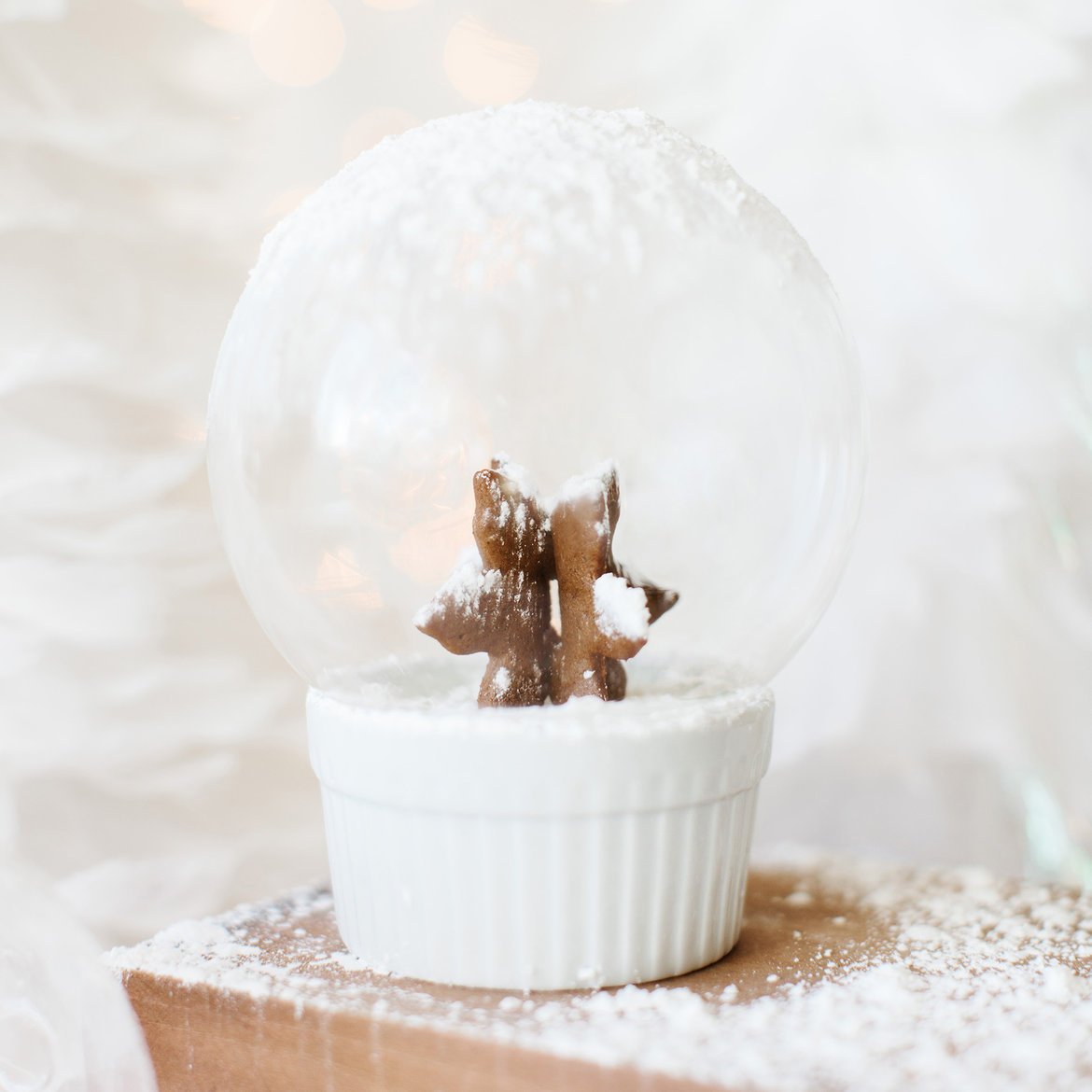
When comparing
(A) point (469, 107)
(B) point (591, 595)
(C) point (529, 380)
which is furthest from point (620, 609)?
(A) point (469, 107)

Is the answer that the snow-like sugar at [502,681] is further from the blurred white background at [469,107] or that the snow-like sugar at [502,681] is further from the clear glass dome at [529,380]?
the blurred white background at [469,107]

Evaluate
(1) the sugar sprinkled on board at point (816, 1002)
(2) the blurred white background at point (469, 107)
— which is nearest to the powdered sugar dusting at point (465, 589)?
(1) the sugar sprinkled on board at point (816, 1002)

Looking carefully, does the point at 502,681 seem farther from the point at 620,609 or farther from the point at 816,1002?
the point at 816,1002

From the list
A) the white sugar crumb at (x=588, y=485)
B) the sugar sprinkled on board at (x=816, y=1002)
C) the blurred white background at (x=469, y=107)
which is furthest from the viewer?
the blurred white background at (x=469, y=107)

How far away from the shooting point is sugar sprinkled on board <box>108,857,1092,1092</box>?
54cm

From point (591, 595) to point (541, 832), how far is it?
0.12 m

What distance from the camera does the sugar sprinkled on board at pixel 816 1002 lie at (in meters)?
0.54

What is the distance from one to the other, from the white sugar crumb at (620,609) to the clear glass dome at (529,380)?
0.08 metres

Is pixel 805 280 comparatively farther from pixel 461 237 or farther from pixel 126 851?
pixel 126 851

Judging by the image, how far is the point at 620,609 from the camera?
630 mm

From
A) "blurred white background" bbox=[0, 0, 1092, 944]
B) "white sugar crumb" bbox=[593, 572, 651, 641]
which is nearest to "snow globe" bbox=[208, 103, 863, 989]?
"white sugar crumb" bbox=[593, 572, 651, 641]

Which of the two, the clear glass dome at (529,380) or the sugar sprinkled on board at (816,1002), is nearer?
the sugar sprinkled on board at (816,1002)

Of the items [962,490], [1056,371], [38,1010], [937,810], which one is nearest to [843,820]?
[937,810]

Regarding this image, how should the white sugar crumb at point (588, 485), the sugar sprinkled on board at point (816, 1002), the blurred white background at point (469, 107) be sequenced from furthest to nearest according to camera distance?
the blurred white background at point (469, 107) < the white sugar crumb at point (588, 485) < the sugar sprinkled on board at point (816, 1002)
